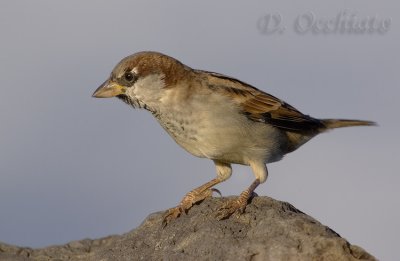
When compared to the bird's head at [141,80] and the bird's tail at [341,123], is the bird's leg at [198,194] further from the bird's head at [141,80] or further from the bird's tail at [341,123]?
the bird's tail at [341,123]

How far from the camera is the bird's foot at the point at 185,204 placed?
8.84m

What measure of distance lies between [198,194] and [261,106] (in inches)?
58.3

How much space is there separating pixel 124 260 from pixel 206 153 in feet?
5.16

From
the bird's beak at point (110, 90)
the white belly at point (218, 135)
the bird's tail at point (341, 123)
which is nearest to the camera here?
the white belly at point (218, 135)

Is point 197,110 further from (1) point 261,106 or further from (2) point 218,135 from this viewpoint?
(1) point 261,106

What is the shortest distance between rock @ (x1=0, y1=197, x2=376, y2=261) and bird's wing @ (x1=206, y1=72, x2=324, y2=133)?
139cm

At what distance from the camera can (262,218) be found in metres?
7.91

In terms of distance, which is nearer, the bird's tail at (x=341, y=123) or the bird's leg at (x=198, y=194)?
the bird's leg at (x=198, y=194)

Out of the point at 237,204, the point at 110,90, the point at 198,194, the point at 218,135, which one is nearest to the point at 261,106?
the point at 218,135

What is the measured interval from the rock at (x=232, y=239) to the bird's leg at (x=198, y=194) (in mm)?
122

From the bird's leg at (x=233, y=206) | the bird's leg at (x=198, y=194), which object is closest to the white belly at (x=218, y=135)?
the bird's leg at (x=198, y=194)

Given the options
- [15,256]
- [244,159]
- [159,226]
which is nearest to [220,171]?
[244,159]


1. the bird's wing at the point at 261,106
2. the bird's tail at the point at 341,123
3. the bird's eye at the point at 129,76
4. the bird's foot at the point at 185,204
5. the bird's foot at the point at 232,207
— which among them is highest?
the bird's eye at the point at 129,76

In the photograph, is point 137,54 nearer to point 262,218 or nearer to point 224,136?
point 224,136
